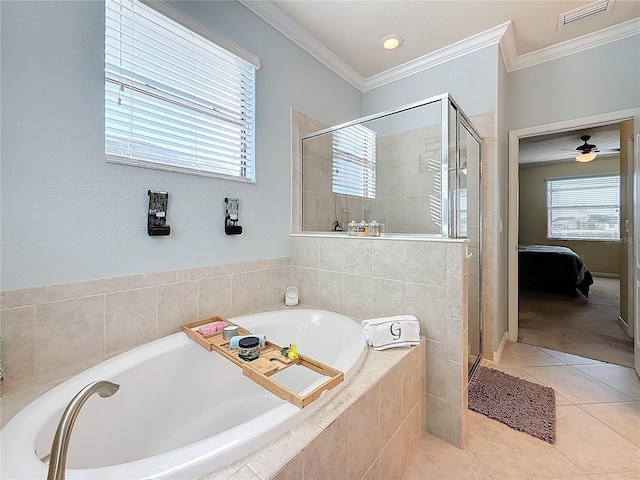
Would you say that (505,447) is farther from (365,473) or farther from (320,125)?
(320,125)

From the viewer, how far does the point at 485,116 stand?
7.61 feet

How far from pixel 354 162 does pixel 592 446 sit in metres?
2.54

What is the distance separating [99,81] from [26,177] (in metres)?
0.54

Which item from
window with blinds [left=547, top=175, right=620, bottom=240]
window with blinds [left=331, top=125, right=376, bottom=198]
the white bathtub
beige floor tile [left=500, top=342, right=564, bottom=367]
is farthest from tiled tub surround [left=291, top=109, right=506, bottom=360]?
window with blinds [left=547, top=175, right=620, bottom=240]

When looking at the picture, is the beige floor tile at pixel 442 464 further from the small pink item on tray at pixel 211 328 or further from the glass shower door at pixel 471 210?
the small pink item on tray at pixel 211 328

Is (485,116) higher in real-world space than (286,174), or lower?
higher

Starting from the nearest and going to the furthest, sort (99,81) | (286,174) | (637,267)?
(99,81)
(637,267)
(286,174)

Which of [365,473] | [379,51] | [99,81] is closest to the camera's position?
[365,473]

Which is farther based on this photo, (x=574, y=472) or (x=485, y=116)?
(x=485, y=116)

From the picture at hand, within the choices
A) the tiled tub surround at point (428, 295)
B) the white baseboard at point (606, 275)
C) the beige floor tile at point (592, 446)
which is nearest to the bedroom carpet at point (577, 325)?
the beige floor tile at point (592, 446)

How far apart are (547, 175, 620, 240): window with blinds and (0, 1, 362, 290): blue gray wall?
7258 mm

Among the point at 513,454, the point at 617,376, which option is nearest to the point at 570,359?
the point at 617,376

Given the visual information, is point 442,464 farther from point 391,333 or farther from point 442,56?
point 442,56

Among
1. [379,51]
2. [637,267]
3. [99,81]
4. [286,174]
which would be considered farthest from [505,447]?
[379,51]
